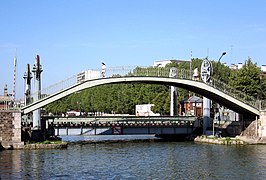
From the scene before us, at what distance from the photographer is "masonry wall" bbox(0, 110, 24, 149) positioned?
47125 mm

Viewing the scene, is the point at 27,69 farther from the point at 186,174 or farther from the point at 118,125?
the point at 186,174

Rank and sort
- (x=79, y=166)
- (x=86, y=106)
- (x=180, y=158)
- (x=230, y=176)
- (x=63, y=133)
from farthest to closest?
(x=86, y=106), (x=63, y=133), (x=180, y=158), (x=79, y=166), (x=230, y=176)

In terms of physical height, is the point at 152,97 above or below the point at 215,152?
above

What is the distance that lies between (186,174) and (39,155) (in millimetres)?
15282

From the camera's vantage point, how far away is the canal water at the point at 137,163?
31.3m

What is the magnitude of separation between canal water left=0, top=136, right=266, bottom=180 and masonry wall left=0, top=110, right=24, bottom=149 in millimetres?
3051

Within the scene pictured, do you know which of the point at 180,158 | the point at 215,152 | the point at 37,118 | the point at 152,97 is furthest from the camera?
the point at 152,97

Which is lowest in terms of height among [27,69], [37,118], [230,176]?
[230,176]

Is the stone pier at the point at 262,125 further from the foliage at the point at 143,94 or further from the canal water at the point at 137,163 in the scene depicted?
the foliage at the point at 143,94

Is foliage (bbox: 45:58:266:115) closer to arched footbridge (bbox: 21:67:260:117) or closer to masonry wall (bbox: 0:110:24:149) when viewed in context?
arched footbridge (bbox: 21:67:260:117)

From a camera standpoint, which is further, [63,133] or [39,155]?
[63,133]

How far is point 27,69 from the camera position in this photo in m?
55.5

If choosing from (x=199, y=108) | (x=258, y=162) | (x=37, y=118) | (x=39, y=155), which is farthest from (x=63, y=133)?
(x=199, y=108)

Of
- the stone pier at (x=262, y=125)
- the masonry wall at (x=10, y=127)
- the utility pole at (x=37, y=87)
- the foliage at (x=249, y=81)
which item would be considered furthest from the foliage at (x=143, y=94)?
the masonry wall at (x=10, y=127)
